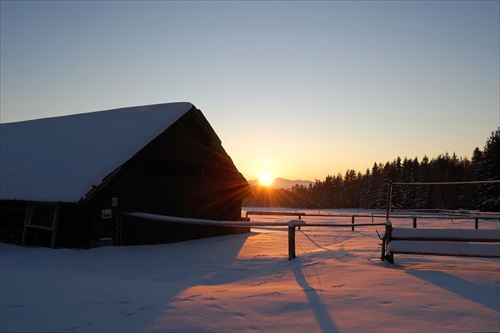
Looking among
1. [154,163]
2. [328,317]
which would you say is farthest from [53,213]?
[328,317]

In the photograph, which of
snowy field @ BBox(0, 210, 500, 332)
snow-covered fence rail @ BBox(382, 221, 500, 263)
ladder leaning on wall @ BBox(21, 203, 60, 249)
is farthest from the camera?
ladder leaning on wall @ BBox(21, 203, 60, 249)

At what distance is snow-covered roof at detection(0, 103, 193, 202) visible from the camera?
44.2 feet

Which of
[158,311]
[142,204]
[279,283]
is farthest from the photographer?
[142,204]

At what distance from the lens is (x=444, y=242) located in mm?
8461

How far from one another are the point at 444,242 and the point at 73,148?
1425cm

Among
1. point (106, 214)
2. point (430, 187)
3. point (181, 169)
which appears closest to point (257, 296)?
point (106, 214)

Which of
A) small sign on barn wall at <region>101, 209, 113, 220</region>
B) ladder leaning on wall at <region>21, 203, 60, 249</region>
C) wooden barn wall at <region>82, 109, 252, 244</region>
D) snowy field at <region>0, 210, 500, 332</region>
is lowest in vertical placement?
snowy field at <region>0, 210, 500, 332</region>

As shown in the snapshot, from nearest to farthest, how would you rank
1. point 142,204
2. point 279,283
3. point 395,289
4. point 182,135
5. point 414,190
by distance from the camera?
1. point 395,289
2. point 279,283
3. point 142,204
4. point 182,135
5. point 414,190

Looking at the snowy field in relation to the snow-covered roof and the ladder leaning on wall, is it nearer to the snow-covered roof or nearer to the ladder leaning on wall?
the ladder leaning on wall

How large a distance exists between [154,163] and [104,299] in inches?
361

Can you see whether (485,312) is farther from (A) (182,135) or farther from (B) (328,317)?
(A) (182,135)

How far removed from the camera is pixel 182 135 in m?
16.7

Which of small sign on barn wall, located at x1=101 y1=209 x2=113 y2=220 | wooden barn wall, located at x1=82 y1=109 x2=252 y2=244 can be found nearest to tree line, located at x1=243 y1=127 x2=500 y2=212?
wooden barn wall, located at x1=82 y1=109 x2=252 y2=244

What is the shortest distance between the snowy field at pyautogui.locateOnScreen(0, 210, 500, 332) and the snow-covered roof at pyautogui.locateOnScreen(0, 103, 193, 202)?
3.52m
